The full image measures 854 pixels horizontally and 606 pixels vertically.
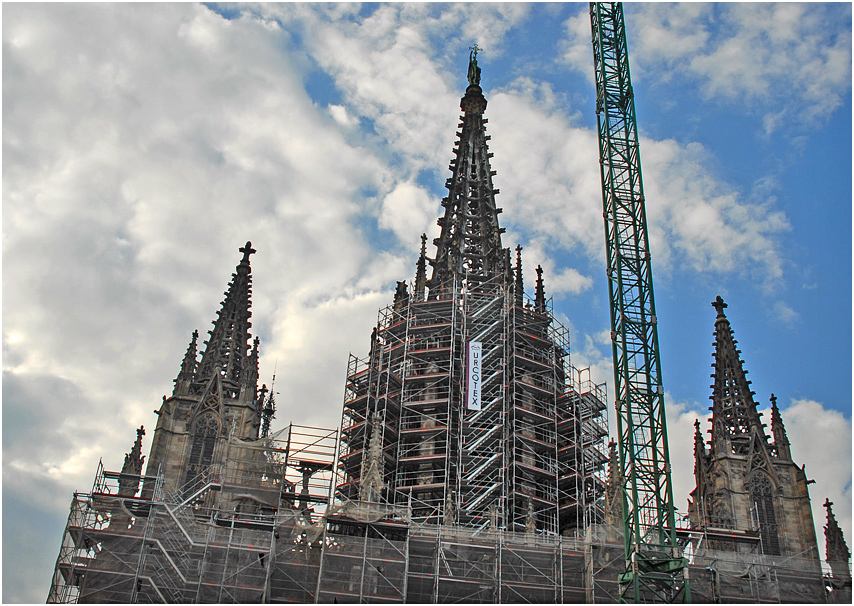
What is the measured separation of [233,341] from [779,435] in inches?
1372

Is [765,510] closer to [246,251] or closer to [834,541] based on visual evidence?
[834,541]

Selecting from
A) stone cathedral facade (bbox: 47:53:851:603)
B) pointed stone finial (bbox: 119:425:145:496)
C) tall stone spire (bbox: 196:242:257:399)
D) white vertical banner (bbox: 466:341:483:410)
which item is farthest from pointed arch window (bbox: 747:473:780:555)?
pointed stone finial (bbox: 119:425:145:496)

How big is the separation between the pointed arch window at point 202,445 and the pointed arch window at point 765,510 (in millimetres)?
31450

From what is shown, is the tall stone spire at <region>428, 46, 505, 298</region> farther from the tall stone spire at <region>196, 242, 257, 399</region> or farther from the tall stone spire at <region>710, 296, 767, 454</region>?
the tall stone spire at <region>710, 296, 767, 454</region>

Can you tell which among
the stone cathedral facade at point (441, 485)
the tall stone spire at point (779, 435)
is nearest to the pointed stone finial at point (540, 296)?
the stone cathedral facade at point (441, 485)

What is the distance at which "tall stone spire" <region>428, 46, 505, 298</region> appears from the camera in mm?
61969

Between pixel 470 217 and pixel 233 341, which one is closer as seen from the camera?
pixel 233 341

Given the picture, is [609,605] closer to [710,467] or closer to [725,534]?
[725,534]

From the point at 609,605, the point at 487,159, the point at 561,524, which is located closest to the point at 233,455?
the point at 561,524

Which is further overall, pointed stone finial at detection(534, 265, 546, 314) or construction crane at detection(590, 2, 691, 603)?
pointed stone finial at detection(534, 265, 546, 314)

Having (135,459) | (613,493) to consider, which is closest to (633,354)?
(613,493)

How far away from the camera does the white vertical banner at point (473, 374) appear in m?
50.0

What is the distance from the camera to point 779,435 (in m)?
58.1

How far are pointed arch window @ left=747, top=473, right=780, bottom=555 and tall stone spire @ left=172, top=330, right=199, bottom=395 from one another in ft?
112
